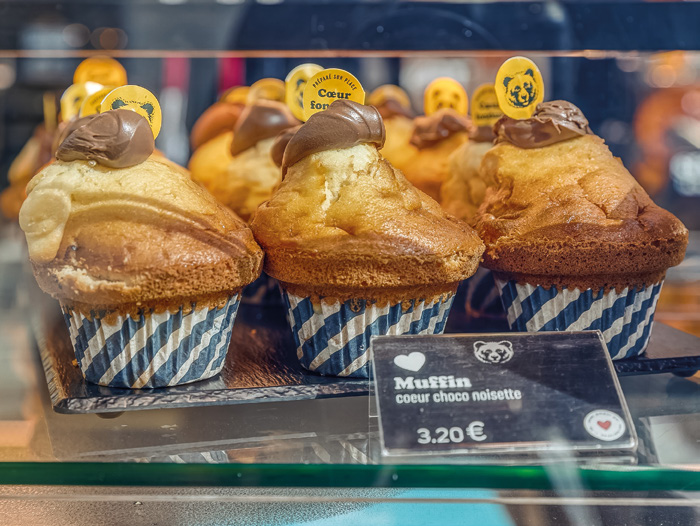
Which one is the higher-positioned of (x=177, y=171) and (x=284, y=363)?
(x=177, y=171)

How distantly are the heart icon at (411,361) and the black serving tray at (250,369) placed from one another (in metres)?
0.45

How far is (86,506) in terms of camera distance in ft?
4.34

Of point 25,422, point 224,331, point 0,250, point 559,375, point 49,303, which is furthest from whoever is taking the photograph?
point 0,250

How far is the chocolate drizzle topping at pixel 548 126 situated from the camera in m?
2.07

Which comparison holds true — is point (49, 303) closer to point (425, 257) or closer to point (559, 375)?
point (425, 257)

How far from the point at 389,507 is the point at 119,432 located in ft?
2.18

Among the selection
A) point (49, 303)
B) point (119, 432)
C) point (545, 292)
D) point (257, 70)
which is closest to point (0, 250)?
point (49, 303)

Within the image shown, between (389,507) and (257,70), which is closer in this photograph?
(389,507)

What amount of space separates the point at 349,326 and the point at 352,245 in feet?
0.85

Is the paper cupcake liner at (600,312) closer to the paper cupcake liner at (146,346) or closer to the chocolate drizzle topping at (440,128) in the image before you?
the chocolate drizzle topping at (440,128)

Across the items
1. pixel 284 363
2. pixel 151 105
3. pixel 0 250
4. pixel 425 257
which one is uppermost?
pixel 151 105

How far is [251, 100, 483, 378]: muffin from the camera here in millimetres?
1758

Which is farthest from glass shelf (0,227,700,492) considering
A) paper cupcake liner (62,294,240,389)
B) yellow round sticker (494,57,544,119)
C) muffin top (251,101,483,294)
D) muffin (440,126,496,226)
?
yellow round sticker (494,57,544,119)

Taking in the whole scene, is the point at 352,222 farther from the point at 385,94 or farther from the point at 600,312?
the point at 385,94
